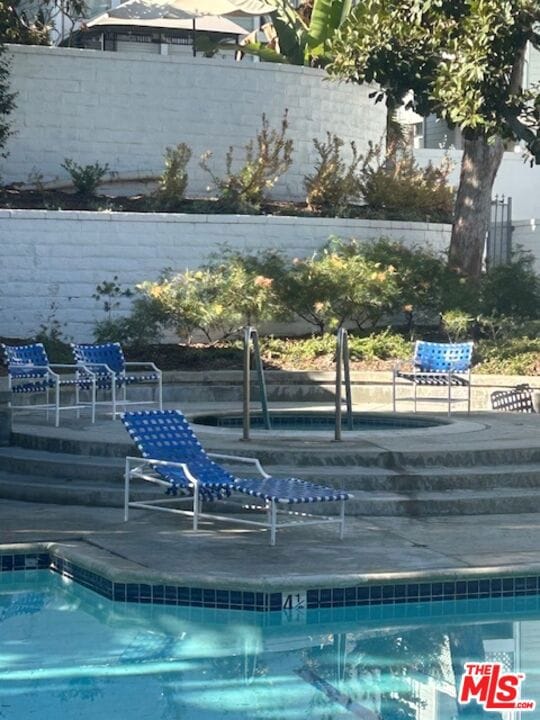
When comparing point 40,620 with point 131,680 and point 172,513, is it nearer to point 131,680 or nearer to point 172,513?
point 131,680

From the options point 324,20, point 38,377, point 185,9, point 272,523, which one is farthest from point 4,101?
point 272,523

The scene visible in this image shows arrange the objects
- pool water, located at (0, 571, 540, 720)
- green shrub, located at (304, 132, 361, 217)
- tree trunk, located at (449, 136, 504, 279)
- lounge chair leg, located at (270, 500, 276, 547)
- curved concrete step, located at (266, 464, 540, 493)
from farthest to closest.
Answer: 1. green shrub, located at (304, 132, 361, 217)
2. tree trunk, located at (449, 136, 504, 279)
3. curved concrete step, located at (266, 464, 540, 493)
4. lounge chair leg, located at (270, 500, 276, 547)
5. pool water, located at (0, 571, 540, 720)

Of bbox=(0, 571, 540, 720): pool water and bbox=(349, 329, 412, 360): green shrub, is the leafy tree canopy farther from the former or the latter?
bbox=(0, 571, 540, 720): pool water

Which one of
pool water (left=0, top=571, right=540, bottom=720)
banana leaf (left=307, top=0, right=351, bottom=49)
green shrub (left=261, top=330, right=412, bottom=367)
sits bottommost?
pool water (left=0, top=571, right=540, bottom=720)

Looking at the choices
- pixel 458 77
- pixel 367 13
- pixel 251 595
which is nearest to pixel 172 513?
pixel 251 595

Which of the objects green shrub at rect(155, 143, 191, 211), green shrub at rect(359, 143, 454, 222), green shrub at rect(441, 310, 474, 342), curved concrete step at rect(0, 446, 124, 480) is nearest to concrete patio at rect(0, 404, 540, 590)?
curved concrete step at rect(0, 446, 124, 480)

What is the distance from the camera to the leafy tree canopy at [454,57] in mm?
17391

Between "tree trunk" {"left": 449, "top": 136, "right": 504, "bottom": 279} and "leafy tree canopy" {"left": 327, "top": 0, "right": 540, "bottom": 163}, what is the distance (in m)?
1.83

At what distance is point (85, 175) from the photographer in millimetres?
21203

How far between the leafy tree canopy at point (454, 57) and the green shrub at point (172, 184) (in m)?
2.91

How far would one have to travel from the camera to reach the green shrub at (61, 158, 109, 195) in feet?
69.5

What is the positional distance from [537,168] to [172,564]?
2094 cm

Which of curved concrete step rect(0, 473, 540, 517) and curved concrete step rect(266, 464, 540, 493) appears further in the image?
curved concrete step rect(266, 464, 540, 493)

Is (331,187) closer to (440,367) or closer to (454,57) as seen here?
(454,57)
